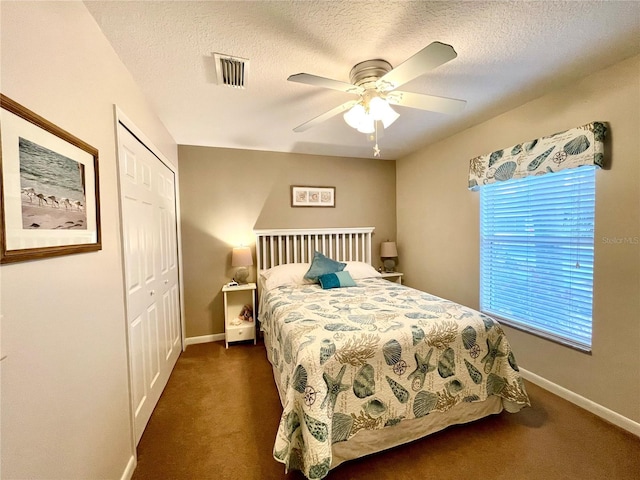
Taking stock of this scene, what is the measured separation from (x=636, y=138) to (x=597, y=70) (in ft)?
1.87

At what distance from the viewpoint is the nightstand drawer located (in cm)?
326

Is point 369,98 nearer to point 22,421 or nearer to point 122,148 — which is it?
point 122,148

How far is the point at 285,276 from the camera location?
3.06m

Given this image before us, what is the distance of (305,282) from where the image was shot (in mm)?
3084

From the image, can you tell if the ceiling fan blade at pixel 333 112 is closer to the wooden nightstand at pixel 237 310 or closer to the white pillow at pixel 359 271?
the white pillow at pixel 359 271

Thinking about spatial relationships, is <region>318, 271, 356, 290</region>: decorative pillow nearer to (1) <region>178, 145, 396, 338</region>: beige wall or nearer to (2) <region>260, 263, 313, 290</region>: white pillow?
(2) <region>260, 263, 313, 290</region>: white pillow

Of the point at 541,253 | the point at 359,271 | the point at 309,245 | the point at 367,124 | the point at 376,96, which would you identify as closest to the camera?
the point at 376,96

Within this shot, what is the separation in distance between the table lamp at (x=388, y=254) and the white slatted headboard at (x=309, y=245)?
207 mm

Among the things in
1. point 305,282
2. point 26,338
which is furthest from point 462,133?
point 26,338

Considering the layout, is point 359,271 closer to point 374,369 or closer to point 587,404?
point 374,369

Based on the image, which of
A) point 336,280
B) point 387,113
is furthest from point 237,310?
point 387,113

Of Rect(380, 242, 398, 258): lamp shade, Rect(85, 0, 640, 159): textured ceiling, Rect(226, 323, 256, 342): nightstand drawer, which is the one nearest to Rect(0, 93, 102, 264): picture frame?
Rect(85, 0, 640, 159): textured ceiling

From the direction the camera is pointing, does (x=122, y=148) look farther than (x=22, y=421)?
Yes

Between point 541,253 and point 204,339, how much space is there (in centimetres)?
378
